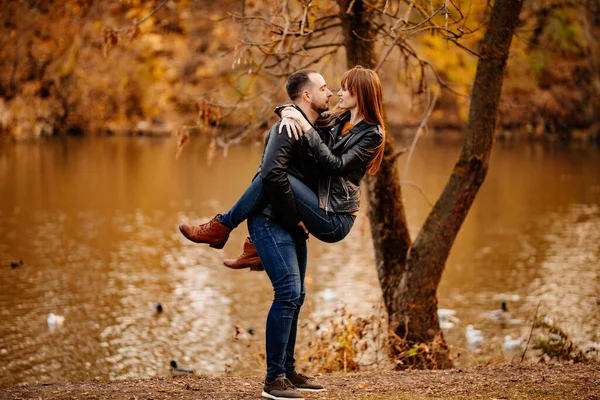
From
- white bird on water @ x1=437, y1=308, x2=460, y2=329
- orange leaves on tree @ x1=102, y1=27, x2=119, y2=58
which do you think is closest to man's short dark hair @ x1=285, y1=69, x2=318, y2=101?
orange leaves on tree @ x1=102, y1=27, x2=119, y2=58

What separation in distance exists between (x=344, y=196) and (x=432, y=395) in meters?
1.23

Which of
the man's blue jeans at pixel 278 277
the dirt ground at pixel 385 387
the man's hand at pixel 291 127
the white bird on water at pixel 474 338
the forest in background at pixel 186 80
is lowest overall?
the white bird on water at pixel 474 338

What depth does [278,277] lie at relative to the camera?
399cm

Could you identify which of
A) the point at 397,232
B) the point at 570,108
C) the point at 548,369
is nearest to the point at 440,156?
the point at 570,108

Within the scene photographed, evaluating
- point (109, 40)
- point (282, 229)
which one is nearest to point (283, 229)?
point (282, 229)

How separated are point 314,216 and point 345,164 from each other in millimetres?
296

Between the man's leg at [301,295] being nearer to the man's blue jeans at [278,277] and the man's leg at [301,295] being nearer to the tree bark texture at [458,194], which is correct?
the man's blue jeans at [278,277]

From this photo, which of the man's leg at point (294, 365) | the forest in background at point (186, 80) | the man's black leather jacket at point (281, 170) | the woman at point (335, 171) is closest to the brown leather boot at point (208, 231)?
the woman at point (335, 171)

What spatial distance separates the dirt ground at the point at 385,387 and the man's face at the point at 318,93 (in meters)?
1.52

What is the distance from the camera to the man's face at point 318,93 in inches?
161

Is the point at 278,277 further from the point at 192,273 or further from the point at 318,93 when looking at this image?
the point at 192,273

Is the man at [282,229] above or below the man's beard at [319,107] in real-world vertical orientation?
below

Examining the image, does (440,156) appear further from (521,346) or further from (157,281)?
(521,346)

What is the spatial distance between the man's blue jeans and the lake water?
Result: 2.60 metres
